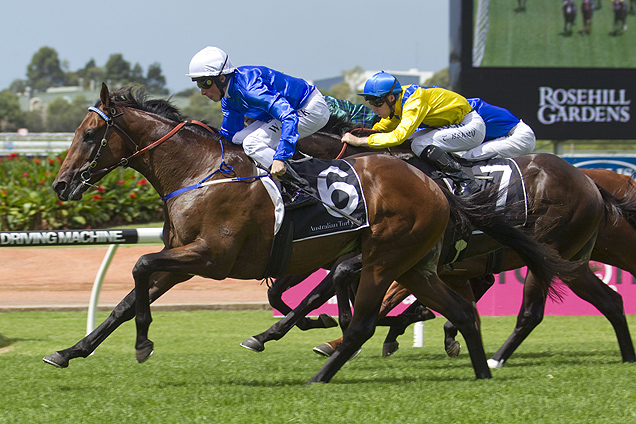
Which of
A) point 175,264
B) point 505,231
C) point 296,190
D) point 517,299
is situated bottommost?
point 517,299

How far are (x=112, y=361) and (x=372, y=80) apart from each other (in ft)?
8.20

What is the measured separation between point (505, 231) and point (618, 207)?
1.32 m

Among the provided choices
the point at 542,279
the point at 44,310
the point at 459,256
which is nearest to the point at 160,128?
the point at 459,256

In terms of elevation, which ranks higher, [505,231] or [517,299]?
[505,231]

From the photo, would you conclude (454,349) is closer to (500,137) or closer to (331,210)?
(500,137)

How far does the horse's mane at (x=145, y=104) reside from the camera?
4.76m

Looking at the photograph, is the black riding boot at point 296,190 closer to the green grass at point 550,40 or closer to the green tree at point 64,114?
the green grass at point 550,40

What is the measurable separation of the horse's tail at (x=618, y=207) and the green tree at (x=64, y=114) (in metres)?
65.2

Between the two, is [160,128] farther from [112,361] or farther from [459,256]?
[459,256]

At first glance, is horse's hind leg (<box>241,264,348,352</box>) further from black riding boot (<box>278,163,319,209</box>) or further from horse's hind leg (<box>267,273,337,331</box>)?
black riding boot (<box>278,163,319,209</box>)

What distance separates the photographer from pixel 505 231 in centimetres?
492

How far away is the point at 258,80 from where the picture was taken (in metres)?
4.57

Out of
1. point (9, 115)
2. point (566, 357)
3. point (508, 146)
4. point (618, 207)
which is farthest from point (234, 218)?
point (9, 115)

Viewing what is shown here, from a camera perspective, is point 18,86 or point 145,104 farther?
point 18,86
